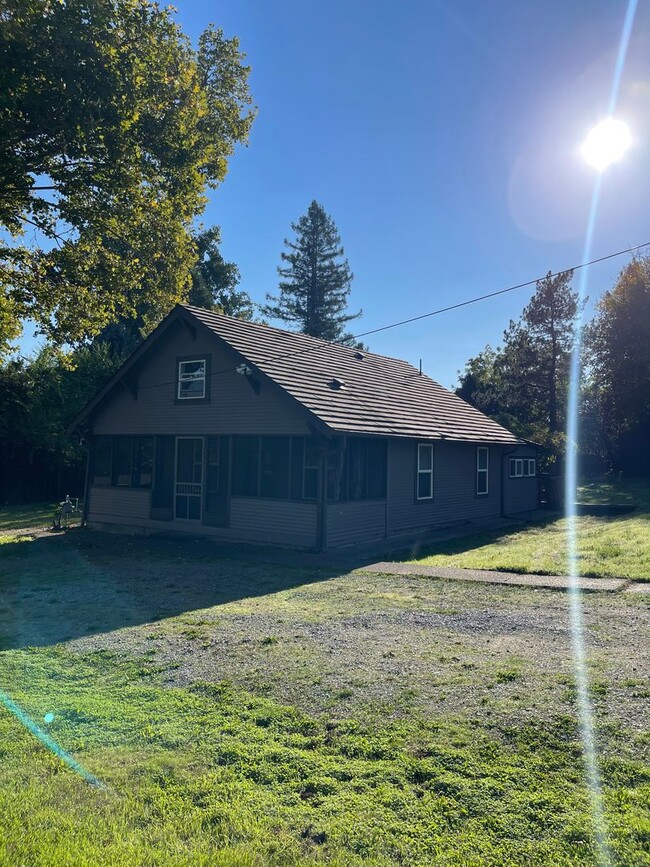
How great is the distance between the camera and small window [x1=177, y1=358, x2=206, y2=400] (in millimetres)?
17312

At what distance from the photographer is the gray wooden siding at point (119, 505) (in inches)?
743

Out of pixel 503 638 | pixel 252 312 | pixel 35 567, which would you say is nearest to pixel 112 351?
pixel 252 312

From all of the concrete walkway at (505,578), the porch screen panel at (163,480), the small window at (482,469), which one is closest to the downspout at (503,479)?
the small window at (482,469)

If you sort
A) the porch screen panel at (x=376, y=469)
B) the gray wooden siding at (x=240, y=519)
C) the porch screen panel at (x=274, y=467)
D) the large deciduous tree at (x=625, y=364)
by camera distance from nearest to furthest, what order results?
the gray wooden siding at (x=240, y=519)
the porch screen panel at (x=274, y=467)
the porch screen panel at (x=376, y=469)
the large deciduous tree at (x=625, y=364)

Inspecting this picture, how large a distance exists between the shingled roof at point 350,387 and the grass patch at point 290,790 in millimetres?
9269

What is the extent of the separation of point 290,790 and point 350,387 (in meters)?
14.4

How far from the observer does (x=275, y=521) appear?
50.6 ft

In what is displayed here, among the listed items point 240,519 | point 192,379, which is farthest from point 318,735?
point 192,379

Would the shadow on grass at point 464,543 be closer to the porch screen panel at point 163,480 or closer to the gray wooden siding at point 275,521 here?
the gray wooden siding at point 275,521

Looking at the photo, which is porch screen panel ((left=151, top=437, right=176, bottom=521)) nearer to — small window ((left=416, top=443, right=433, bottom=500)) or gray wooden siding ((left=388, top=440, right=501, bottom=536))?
gray wooden siding ((left=388, top=440, right=501, bottom=536))

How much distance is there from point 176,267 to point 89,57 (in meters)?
5.77

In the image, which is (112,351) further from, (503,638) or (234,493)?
(503,638)

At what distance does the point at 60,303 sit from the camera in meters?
16.1

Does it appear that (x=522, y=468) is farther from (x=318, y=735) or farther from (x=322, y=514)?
(x=318, y=735)
